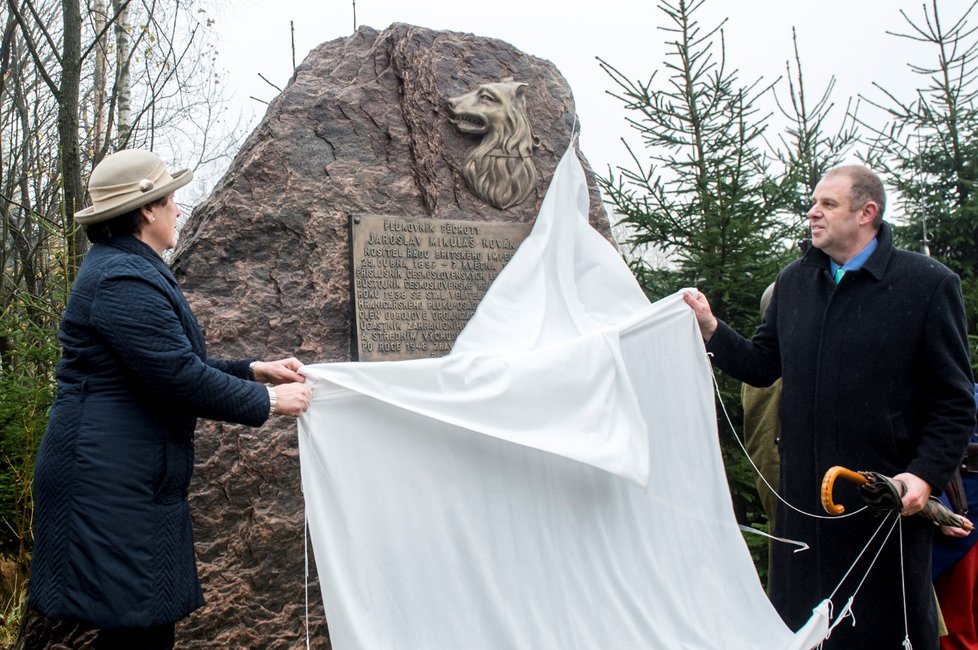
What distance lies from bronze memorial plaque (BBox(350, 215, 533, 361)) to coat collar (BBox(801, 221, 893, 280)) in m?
1.29

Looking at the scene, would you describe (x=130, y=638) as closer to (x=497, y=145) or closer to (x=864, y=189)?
(x=497, y=145)

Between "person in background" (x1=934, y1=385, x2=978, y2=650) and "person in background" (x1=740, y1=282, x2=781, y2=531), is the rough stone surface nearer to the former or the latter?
"person in background" (x1=740, y1=282, x2=781, y2=531)

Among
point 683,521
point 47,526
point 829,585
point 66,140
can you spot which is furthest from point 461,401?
point 66,140

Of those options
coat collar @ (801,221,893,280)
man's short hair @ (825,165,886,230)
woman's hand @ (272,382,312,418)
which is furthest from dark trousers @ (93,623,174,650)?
man's short hair @ (825,165,886,230)

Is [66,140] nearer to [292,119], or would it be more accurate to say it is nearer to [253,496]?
[292,119]

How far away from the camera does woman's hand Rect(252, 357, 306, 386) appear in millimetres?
2881

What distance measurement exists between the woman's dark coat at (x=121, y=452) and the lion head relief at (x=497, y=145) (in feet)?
5.97

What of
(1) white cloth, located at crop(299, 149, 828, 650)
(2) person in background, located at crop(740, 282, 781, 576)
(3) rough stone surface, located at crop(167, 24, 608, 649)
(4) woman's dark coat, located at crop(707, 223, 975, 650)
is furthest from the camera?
(2) person in background, located at crop(740, 282, 781, 576)

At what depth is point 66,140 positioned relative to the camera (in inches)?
276

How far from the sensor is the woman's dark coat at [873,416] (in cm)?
312

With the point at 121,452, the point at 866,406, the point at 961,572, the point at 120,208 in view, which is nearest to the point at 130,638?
the point at 121,452

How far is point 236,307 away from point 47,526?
132 cm

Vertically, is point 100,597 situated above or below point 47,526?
below

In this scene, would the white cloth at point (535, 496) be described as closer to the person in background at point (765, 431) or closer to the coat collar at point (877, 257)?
the coat collar at point (877, 257)
